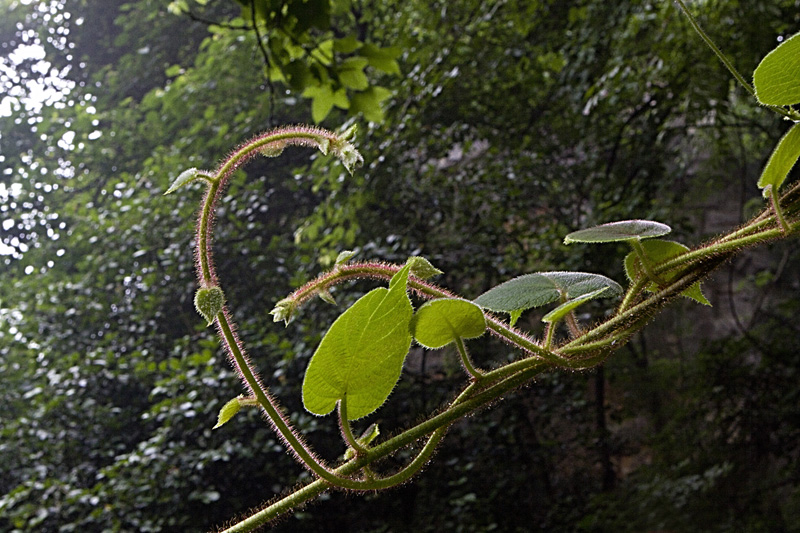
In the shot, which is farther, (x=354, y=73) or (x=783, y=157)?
(x=354, y=73)

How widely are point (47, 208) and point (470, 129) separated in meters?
2.48

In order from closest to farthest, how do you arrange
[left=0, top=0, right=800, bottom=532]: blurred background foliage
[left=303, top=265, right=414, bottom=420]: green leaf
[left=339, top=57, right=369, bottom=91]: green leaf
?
[left=303, top=265, right=414, bottom=420]: green leaf < [left=339, top=57, right=369, bottom=91]: green leaf < [left=0, top=0, right=800, bottom=532]: blurred background foliage

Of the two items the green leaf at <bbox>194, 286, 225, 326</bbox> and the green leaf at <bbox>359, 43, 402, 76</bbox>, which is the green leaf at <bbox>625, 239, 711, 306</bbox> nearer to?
the green leaf at <bbox>194, 286, 225, 326</bbox>

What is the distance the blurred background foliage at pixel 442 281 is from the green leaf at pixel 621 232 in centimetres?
138

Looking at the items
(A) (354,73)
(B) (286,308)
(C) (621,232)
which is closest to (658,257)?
(C) (621,232)

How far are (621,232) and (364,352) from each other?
107 mm

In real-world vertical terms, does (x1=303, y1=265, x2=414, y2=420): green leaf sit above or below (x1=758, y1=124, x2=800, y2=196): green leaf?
above

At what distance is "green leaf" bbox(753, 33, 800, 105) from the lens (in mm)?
203

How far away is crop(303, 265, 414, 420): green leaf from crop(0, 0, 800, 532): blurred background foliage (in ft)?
4.66

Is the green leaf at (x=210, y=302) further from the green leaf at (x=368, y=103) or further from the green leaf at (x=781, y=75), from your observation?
the green leaf at (x=368, y=103)

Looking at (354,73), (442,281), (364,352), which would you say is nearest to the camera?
(364,352)

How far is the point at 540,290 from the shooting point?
0.22 m

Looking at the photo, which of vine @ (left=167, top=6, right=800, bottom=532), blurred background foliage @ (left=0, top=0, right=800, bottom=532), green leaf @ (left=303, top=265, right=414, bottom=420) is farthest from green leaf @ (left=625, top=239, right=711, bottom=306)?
blurred background foliage @ (left=0, top=0, right=800, bottom=532)

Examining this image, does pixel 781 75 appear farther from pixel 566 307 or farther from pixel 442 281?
pixel 442 281
